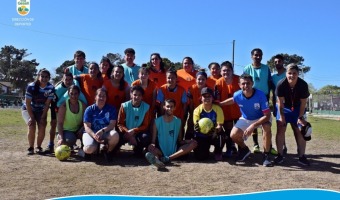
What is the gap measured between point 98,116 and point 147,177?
1.93m

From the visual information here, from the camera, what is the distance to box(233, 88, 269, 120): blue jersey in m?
7.02

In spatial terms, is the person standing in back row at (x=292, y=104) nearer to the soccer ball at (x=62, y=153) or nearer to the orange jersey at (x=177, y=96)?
the orange jersey at (x=177, y=96)

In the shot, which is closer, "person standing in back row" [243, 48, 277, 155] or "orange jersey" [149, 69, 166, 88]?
"person standing in back row" [243, 48, 277, 155]

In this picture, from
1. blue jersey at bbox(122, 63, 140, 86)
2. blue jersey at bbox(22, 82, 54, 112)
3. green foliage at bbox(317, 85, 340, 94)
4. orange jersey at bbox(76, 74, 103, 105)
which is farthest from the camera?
green foliage at bbox(317, 85, 340, 94)

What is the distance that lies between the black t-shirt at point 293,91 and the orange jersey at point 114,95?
3.21 metres

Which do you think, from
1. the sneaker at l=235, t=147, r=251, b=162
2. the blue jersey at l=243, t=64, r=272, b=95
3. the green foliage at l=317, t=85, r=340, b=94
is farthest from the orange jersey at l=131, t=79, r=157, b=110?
the green foliage at l=317, t=85, r=340, b=94

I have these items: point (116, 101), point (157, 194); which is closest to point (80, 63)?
point (116, 101)

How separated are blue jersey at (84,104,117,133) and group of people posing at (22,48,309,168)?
19 mm

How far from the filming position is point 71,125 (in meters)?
7.72

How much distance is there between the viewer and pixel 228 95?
7875mm

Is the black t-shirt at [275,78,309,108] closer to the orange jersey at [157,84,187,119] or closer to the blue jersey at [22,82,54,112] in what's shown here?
the orange jersey at [157,84,187,119]

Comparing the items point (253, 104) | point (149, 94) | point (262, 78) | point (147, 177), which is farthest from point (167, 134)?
point (262, 78)

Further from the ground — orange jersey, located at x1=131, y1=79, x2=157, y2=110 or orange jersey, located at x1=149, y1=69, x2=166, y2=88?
orange jersey, located at x1=149, y1=69, x2=166, y2=88

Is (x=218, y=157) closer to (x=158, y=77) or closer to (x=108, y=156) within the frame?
(x=108, y=156)
